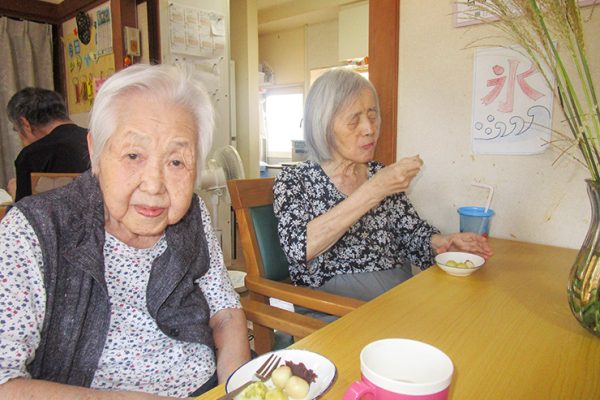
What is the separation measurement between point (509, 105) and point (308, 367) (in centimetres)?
135

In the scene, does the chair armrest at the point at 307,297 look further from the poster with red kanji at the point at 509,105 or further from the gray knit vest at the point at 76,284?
the poster with red kanji at the point at 509,105

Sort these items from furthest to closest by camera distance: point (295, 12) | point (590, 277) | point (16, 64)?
point (295, 12)
point (16, 64)
point (590, 277)

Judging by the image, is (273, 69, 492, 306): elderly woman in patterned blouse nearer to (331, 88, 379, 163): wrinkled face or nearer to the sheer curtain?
(331, 88, 379, 163): wrinkled face

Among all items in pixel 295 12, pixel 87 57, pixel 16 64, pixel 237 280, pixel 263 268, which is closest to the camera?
pixel 263 268

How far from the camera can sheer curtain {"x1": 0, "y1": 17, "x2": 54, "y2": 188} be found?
3.96 m

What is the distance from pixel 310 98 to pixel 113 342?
1073 millimetres

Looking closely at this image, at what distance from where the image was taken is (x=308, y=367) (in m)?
0.67

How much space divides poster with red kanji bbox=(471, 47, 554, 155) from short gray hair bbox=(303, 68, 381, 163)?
43 cm

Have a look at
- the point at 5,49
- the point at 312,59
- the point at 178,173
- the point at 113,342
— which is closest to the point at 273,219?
the point at 178,173

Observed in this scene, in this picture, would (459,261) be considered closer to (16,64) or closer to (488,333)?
(488,333)

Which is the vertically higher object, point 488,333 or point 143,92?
point 143,92

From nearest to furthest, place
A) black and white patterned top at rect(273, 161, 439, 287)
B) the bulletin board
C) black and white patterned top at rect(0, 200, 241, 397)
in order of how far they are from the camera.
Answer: black and white patterned top at rect(0, 200, 241, 397) < black and white patterned top at rect(273, 161, 439, 287) < the bulletin board

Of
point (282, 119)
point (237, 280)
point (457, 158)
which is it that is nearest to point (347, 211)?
point (457, 158)

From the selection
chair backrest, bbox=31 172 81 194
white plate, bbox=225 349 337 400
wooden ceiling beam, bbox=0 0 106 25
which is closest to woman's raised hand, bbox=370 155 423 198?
white plate, bbox=225 349 337 400
